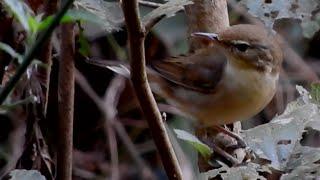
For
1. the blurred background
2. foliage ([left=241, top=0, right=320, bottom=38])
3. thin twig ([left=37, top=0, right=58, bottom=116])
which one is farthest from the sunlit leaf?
the blurred background

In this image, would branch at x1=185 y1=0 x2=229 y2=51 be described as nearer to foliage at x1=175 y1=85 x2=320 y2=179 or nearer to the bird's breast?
the bird's breast

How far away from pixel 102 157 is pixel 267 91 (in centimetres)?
173

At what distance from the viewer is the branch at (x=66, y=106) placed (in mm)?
1622

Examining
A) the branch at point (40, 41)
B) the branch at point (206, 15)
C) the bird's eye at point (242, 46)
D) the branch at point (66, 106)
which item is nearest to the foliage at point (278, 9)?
the branch at point (206, 15)

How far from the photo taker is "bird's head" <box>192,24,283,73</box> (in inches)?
97.8

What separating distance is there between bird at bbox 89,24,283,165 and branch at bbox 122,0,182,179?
43.5 inches

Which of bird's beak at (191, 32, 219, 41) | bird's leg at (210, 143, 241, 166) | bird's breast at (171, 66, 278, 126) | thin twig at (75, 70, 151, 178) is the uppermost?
bird's beak at (191, 32, 219, 41)

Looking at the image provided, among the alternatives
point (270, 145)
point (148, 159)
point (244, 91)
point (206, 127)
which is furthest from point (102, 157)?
point (270, 145)

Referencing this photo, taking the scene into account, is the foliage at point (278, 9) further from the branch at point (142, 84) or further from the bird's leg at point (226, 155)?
the branch at point (142, 84)

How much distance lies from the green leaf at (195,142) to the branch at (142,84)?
3 centimetres

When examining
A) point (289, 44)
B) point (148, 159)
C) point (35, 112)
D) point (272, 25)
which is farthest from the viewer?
point (148, 159)

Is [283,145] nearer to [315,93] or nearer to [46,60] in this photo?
[315,93]

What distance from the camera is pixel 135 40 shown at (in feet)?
3.96

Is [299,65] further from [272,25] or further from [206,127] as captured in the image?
[272,25]
